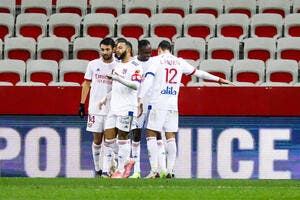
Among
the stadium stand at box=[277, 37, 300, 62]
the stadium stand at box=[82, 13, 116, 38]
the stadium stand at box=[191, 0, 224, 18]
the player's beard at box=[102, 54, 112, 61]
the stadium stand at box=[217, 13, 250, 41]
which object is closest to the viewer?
the player's beard at box=[102, 54, 112, 61]

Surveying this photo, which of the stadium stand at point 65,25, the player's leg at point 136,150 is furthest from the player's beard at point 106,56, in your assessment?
the stadium stand at point 65,25

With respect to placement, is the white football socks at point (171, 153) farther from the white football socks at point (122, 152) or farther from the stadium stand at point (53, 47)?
the stadium stand at point (53, 47)

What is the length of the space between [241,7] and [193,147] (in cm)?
517

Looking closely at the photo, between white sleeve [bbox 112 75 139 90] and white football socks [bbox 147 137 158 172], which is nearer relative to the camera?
white sleeve [bbox 112 75 139 90]

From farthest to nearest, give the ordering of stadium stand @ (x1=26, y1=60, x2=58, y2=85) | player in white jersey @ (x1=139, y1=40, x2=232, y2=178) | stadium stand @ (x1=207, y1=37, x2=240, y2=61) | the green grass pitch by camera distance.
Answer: stadium stand @ (x1=207, y1=37, x2=240, y2=61)
stadium stand @ (x1=26, y1=60, x2=58, y2=85)
player in white jersey @ (x1=139, y1=40, x2=232, y2=178)
the green grass pitch

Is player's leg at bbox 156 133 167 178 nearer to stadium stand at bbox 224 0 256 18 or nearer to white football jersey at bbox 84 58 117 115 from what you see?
white football jersey at bbox 84 58 117 115

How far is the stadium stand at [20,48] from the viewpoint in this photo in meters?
19.9

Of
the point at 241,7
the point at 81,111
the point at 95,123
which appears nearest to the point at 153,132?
the point at 95,123

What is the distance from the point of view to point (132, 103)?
597 inches

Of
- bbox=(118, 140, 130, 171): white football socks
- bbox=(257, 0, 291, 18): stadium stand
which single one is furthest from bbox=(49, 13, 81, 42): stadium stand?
bbox=(118, 140, 130, 171): white football socks

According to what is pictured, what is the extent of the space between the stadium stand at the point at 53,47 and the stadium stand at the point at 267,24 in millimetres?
3492

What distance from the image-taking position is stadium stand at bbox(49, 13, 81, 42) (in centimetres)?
2070

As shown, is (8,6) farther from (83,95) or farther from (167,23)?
(83,95)

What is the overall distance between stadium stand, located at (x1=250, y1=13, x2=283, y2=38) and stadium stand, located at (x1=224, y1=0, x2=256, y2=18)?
0.82 metres
